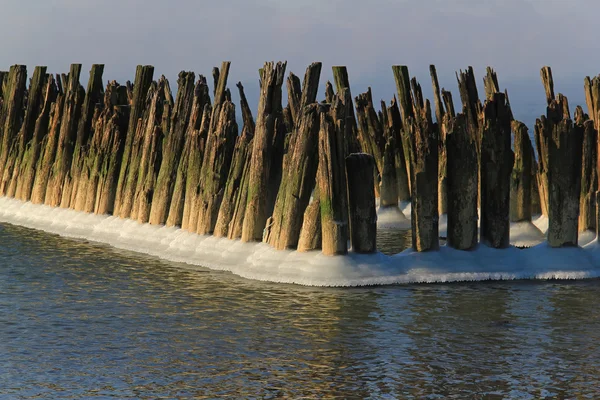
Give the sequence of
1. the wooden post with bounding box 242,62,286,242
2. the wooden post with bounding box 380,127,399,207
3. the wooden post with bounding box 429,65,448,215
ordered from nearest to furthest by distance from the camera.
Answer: the wooden post with bounding box 242,62,286,242 < the wooden post with bounding box 429,65,448,215 < the wooden post with bounding box 380,127,399,207

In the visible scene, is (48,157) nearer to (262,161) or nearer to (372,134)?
(372,134)

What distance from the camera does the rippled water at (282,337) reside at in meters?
8.59

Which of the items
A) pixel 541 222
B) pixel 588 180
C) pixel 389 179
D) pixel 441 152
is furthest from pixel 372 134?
pixel 588 180

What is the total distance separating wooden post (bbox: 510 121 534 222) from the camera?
50.8 feet

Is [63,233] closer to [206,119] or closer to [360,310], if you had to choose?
[206,119]

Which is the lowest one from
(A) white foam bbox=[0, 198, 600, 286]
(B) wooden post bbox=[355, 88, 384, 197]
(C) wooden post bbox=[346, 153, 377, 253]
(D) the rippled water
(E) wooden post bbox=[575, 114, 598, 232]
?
(D) the rippled water

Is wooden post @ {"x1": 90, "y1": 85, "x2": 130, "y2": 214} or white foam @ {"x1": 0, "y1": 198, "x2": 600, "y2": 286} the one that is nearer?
white foam @ {"x1": 0, "y1": 198, "x2": 600, "y2": 286}

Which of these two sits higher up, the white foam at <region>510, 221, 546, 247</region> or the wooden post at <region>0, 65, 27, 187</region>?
the wooden post at <region>0, 65, 27, 187</region>

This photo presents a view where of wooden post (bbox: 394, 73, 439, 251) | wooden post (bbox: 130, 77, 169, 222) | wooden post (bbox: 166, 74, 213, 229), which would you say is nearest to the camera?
wooden post (bbox: 394, 73, 439, 251)

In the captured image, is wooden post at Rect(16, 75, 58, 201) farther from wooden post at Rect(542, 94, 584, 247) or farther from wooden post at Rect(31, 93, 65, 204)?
wooden post at Rect(542, 94, 584, 247)

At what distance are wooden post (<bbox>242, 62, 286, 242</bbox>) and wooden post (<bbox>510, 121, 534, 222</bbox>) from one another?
378cm

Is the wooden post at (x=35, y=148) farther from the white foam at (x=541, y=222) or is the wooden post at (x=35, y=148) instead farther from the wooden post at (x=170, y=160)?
the white foam at (x=541, y=222)

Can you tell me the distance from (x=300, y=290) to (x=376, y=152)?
769cm

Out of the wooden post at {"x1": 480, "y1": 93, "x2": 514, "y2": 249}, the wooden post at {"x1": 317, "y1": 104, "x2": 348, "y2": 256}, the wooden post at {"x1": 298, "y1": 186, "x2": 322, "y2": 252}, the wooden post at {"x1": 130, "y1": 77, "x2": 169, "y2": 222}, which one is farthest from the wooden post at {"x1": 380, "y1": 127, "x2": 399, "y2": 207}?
the wooden post at {"x1": 317, "y1": 104, "x2": 348, "y2": 256}
